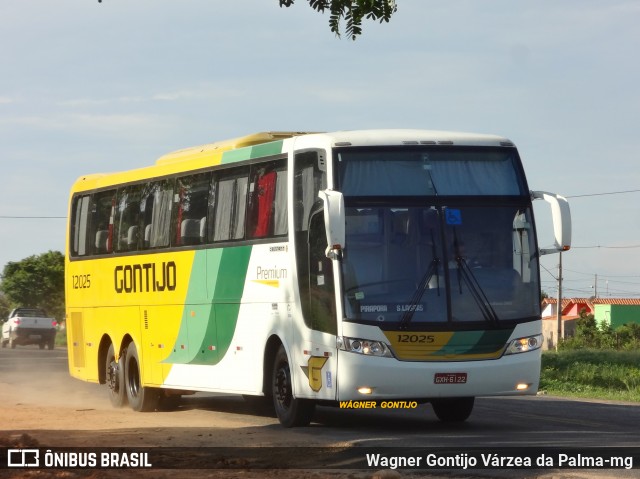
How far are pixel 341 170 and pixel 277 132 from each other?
3.70 m

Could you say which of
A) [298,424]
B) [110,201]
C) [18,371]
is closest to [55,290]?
[18,371]

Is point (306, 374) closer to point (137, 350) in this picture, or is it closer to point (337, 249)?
point (337, 249)

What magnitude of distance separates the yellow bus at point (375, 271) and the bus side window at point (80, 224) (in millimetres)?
5725

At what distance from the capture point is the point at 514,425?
17.3m

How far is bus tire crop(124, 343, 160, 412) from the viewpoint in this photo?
Result: 21.7 m

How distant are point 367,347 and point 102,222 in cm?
927

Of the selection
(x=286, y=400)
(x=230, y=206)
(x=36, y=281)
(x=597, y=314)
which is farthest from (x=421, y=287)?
(x=597, y=314)

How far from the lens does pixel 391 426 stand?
1733 centimetres

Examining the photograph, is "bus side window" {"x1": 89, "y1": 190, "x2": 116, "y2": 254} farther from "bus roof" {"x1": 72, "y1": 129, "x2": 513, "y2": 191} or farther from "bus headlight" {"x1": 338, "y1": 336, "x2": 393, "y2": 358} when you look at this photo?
"bus headlight" {"x1": 338, "y1": 336, "x2": 393, "y2": 358}

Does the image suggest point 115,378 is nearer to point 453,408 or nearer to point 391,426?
point 391,426

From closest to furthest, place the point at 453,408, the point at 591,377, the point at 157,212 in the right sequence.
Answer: the point at 453,408, the point at 157,212, the point at 591,377

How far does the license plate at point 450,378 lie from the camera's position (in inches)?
604

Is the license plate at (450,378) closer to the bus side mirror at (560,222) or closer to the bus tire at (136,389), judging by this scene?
the bus side mirror at (560,222)

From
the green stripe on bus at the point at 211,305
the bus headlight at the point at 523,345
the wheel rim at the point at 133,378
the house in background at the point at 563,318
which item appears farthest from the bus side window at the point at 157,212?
the house in background at the point at 563,318
